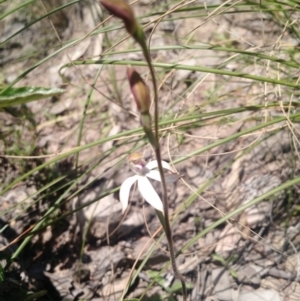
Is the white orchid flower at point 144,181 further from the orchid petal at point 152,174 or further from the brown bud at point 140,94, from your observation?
the brown bud at point 140,94

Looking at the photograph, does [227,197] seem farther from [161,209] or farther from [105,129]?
[161,209]

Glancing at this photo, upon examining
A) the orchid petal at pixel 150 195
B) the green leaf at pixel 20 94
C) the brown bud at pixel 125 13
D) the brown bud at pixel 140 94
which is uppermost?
the brown bud at pixel 125 13

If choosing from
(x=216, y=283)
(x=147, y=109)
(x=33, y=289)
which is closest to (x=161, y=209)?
(x=147, y=109)

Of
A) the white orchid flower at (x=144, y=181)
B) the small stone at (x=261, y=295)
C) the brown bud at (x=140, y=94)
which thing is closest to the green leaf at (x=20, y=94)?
the white orchid flower at (x=144, y=181)

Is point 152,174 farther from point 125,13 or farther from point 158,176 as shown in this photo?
point 125,13

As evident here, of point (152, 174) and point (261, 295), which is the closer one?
point (152, 174)

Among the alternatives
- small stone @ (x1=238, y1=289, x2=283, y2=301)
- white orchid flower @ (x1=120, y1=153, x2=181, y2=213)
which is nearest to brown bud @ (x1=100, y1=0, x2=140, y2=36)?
white orchid flower @ (x1=120, y1=153, x2=181, y2=213)

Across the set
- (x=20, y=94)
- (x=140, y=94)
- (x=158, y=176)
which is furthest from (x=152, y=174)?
(x=20, y=94)
